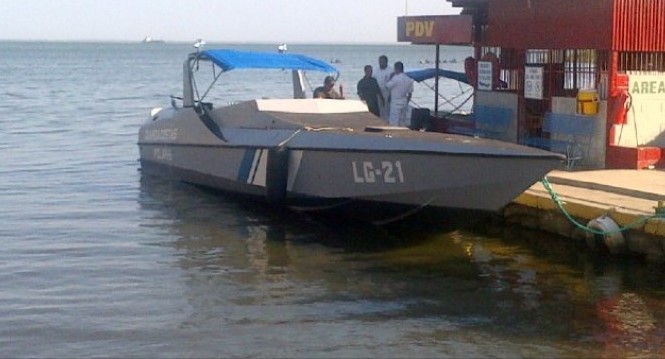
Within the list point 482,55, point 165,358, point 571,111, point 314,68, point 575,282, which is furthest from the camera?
point 482,55

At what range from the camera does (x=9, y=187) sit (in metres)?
16.4

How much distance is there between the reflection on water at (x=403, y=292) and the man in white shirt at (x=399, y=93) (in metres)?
4.27

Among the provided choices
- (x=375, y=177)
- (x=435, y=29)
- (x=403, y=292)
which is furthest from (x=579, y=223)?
(x=435, y=29)

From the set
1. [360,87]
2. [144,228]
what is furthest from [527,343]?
[360,87]

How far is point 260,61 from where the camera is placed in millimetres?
14977

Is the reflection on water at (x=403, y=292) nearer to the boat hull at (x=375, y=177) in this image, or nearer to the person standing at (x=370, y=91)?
the boat hull at (x=375, y=177)

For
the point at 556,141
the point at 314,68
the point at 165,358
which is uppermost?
the point at 314,68

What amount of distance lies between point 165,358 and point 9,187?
9.34 metres

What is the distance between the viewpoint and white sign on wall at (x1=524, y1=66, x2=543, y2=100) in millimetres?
14633

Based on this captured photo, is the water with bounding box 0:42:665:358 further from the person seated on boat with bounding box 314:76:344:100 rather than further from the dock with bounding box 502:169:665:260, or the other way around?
the person seated on boat with bounding box 314:76:344:100

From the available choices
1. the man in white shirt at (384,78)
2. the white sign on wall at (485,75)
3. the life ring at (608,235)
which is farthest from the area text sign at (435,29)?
the life ring at (608,235)

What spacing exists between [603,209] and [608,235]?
365 mm

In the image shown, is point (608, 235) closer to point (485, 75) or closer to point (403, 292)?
point (403, 292)

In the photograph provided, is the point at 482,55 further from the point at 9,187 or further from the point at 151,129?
the point at 9,187
